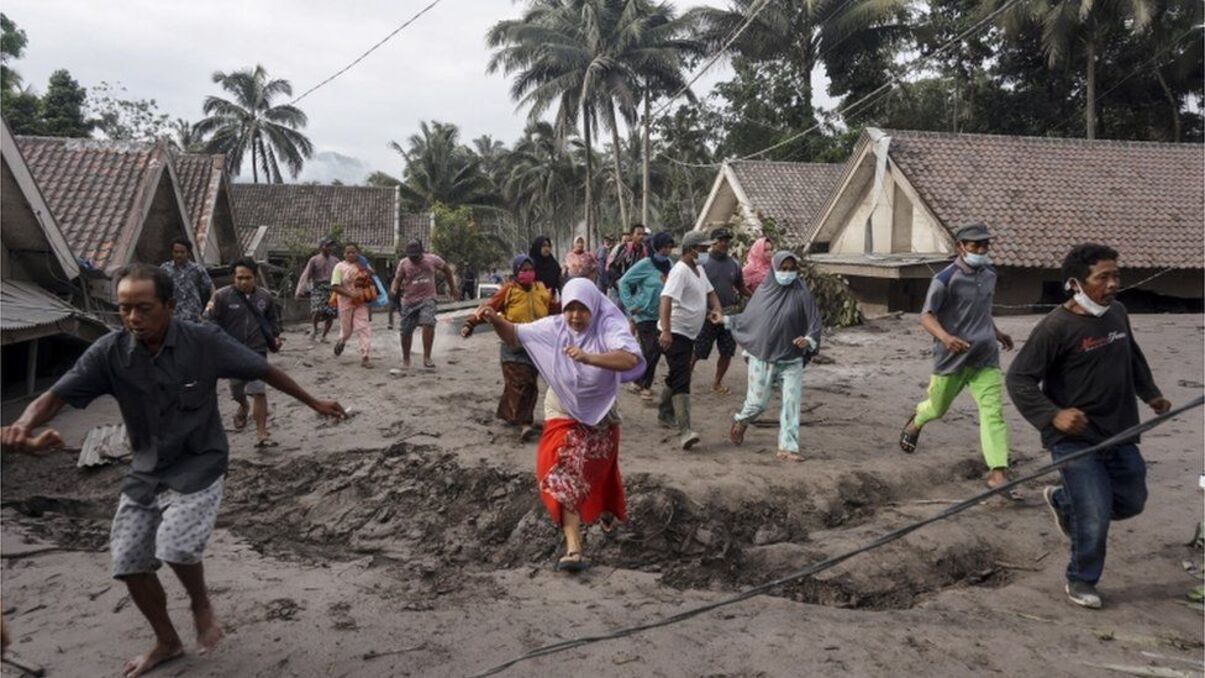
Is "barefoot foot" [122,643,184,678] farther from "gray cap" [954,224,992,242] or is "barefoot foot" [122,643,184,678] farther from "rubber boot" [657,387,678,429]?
"gray cap" [954,224,992,242]

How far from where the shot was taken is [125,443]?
6871 mm

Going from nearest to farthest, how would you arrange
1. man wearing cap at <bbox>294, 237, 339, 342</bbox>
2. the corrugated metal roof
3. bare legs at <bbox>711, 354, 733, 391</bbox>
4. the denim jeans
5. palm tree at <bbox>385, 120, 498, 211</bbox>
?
the denim jeans, the corrugated metal roof, bare legs at <bbox>711, 354, 733, 391</bbox>, man wearing cap at <bbox>294, 237, 339, 342</bbox>, palm tree at <bbox>385, 120, 498, 211</bbox>

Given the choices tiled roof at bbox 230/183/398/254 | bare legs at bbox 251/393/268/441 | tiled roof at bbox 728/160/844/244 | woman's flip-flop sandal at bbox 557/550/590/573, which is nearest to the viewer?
woman's flip-flop sandal at bbox 557/550/590/573

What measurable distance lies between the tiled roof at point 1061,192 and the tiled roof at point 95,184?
1466 cm

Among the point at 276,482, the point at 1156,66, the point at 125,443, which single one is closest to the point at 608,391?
the point at 276,482

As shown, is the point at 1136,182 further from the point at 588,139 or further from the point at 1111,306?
the point at 588,139

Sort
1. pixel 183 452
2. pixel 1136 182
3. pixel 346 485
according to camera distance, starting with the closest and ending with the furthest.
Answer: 1. pixel 183 452
2. pixel 346 485
3. pixel 1136 182

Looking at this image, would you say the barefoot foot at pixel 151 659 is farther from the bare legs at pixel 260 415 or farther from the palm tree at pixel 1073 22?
the palm tree at pixel 1073 22

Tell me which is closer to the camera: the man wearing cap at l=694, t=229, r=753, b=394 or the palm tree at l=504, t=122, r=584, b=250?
the man wearing cap at l=694, t=229, r=753, b=394

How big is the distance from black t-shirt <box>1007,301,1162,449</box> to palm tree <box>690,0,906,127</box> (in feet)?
93.8

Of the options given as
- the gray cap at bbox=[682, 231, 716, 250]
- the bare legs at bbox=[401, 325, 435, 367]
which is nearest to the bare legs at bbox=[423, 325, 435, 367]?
the bare legs at bbox=[401, 325, 435, 367]

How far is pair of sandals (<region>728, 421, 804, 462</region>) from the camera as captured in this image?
6443 millimetres

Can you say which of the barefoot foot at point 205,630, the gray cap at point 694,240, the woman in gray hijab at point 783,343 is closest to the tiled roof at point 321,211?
the gray cap at point 694,240

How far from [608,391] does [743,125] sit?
30880 mm
